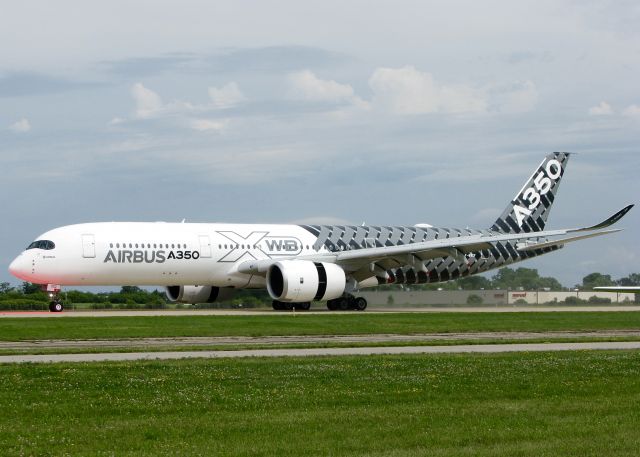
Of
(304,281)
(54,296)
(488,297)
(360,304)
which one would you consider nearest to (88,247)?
(54,296)

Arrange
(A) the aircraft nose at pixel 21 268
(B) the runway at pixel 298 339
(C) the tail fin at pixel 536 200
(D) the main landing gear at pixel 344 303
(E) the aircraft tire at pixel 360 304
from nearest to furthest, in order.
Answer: (B) the runway at pixel 298 339 → (A) the aircraft nose at pixel 21 268 → (D) the main landing gear at pixel 344 303 → (E) the aircraft tire at pixel 360 304 → (C) the tail fin at pixel 536 200

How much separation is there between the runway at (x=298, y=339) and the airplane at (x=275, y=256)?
15.5 meters

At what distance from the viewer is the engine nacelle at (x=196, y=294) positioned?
53.5 meters

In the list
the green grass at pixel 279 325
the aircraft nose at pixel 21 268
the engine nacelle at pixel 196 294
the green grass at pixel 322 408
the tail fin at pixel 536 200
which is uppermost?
the tail fin at pixel 536 200

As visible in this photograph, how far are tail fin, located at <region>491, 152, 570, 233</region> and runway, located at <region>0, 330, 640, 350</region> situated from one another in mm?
25689

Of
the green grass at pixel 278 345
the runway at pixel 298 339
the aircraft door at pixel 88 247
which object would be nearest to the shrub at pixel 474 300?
the aircraft door at pixel 88 247

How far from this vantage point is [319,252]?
53125mm

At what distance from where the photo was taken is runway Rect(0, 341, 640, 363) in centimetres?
2272

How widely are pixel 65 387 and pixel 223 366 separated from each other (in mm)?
3959

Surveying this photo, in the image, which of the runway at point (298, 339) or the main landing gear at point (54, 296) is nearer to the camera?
the runway at point (298, 339)

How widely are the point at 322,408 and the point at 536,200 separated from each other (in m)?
47.5

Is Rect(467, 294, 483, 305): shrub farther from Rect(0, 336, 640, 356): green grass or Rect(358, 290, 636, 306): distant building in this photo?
Rect(0, 336, 640, 356): green grass

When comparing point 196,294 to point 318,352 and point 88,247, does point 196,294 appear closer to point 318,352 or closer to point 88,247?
point 88,247

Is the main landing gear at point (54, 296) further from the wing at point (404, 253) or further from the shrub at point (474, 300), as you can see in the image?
the shrub at point (474, 300)
